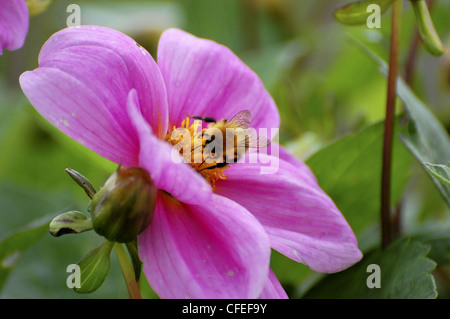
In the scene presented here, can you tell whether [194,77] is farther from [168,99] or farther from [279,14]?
[279,14]

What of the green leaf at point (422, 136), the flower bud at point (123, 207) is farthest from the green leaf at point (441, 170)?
the flower bud at point (123, 207)

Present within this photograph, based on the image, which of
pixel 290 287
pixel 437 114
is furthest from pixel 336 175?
pixel 437 114

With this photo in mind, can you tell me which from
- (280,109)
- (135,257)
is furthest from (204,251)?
(280,109)

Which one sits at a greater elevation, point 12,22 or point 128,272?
point 12,22

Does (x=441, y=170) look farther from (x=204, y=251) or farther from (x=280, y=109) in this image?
(x=280, y=109)

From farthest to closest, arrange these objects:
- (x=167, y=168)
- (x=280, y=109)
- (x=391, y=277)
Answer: (x=280, y=109)
(x=391, y=277)
(x=167, y=168)

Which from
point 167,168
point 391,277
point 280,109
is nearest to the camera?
point 167,168
